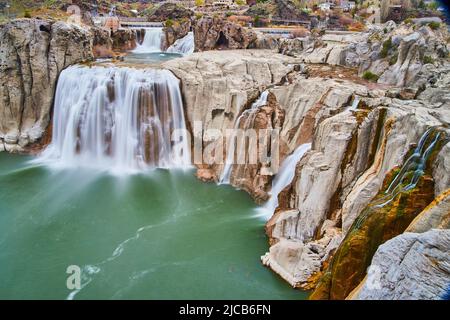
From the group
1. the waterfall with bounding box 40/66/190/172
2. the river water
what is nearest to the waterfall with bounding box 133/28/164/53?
the waterfall with bounding box 40/66/190/172

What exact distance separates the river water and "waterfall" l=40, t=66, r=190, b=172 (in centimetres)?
149

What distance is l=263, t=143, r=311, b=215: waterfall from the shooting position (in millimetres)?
20031

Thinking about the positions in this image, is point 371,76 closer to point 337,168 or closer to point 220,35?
point 337,168

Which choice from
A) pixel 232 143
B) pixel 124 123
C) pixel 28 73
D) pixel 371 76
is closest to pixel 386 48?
pixel 371 76

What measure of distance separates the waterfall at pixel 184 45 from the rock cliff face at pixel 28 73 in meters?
18.7

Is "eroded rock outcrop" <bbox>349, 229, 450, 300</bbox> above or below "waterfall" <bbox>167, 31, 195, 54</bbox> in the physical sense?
below

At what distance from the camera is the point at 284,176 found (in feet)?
67.6

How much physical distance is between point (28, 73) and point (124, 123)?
8.59m

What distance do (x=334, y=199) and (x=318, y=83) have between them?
879 cm

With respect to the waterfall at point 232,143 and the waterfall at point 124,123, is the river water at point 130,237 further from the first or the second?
the waterfall at point 124,123

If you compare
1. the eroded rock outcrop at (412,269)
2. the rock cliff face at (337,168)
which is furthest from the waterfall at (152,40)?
Result: the eroded rock outcrop at (412,269)

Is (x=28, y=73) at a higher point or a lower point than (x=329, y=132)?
higher

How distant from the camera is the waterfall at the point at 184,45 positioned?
46.7 m

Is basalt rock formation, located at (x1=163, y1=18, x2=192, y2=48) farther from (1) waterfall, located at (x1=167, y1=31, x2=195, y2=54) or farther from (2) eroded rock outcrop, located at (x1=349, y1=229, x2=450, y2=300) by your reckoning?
(2) eroded rock outcrop, located at (x1=349, y1=229, x2=450, y2=300)
